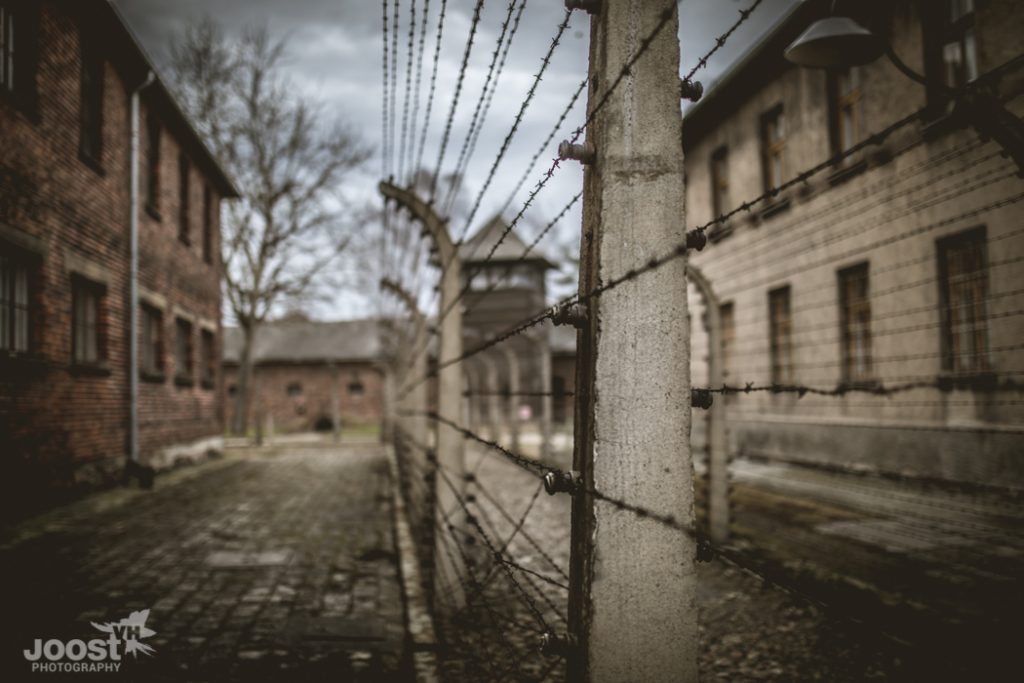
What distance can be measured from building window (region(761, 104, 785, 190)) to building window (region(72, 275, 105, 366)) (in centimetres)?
1141

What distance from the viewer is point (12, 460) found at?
25.4 feet

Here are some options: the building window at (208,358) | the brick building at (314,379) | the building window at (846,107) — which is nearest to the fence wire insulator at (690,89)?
the building window at (846,107)

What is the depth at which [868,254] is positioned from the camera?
11016 mm

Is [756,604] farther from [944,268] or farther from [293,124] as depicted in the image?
[293,124]

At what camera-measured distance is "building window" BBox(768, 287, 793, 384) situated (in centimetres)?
1311

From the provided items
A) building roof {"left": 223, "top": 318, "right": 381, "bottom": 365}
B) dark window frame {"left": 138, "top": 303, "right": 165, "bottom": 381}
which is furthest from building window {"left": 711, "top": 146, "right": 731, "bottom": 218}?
building roof {"left": 223, "top": 318, "right": 381, "bottom": 365}

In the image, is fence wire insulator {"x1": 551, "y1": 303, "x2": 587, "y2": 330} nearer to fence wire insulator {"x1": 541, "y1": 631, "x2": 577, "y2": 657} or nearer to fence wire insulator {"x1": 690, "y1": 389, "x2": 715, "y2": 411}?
fence wire insulator {"x1": 690, "y1": 389, "x2": 715, "y2": 411}

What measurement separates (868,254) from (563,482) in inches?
425

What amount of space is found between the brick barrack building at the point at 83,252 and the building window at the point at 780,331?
35.6ft

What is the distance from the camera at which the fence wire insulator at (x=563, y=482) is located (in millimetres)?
1748

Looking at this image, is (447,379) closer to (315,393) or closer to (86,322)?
(86,322)

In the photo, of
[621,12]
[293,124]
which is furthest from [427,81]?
[293,124]

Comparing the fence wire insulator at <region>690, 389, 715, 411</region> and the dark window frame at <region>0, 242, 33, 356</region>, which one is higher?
the dark window frame at <region>0, 242, 33, 356</region>

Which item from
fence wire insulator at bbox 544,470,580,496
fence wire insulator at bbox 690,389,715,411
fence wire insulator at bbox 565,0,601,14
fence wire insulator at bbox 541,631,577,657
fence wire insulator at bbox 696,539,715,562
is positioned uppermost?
fence wire insulator at bbox 565,0,601,14
